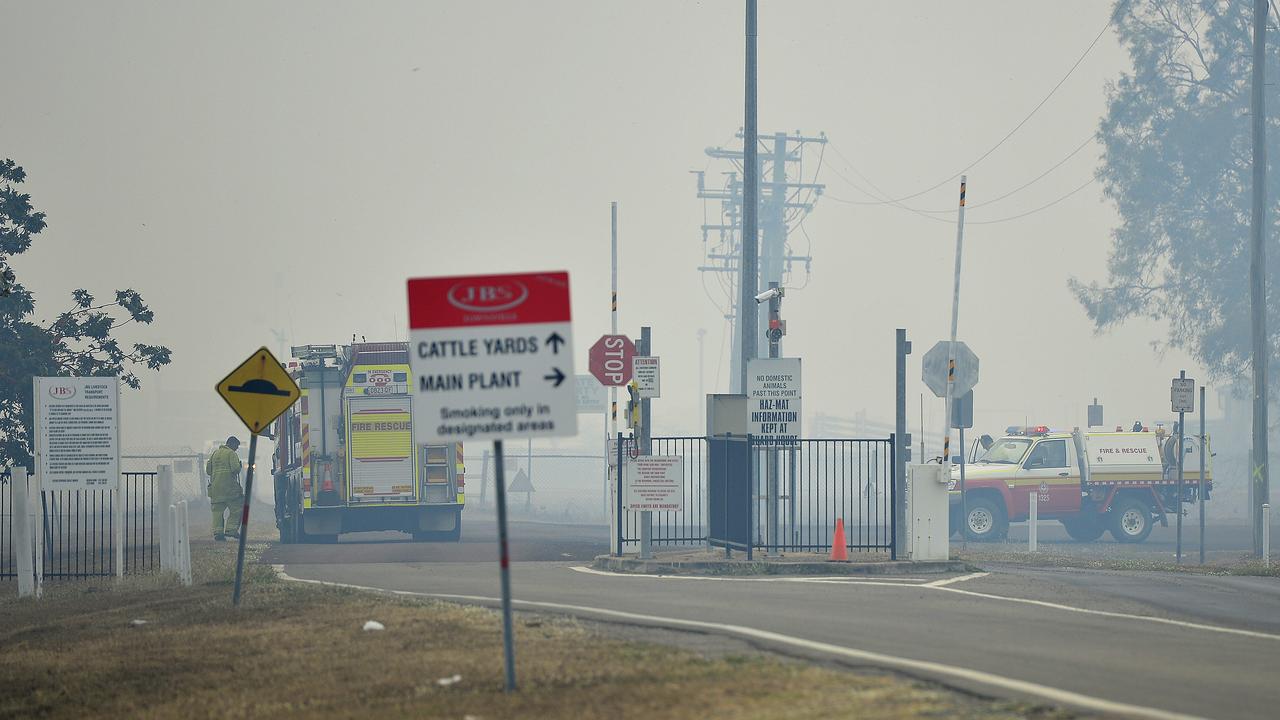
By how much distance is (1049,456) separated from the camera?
35.0 metres

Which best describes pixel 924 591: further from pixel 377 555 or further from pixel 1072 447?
pixel 1072 447

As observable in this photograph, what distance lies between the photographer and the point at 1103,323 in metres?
60.8

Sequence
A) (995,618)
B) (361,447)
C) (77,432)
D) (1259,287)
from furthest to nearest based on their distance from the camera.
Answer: (361,447)
(1259,287)
(77,432)
(995,618)

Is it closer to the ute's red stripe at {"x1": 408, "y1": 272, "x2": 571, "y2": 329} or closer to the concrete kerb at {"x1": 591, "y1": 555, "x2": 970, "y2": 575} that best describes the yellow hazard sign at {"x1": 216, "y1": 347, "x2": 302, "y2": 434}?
the concrete kerb at {"x1": 591, "y1": 555, "x2": 970, "y2": 575}

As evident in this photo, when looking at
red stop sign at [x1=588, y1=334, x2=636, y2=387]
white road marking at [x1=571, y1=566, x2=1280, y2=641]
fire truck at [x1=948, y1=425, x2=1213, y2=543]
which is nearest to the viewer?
white road marking at [x1=571, y1=566, x2=1280, y2=641]

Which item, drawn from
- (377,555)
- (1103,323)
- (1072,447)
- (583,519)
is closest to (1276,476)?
(1103,323)

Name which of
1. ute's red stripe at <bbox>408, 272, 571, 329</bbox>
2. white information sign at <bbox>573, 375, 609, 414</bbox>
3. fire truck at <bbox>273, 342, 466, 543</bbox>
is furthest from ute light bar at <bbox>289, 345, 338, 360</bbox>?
white information sign at <bbox>573, 375, 609, 414</bbox>

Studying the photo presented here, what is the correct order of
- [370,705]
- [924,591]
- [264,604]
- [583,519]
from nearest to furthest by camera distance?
[370,705] → [264,604] → [924,591] → [583,519]

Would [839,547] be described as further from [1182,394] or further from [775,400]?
[1182,394]

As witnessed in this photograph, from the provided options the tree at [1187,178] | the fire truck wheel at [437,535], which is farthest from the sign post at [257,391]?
the tree at [1187,178]

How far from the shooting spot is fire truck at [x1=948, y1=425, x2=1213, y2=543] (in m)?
34.7

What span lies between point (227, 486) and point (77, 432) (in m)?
9.36

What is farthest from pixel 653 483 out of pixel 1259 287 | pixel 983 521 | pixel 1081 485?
pixel 1081 485

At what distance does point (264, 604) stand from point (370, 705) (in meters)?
6.77
